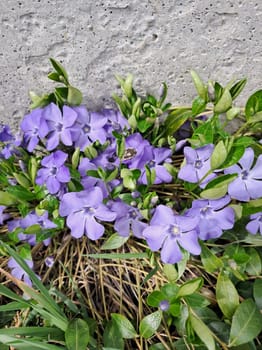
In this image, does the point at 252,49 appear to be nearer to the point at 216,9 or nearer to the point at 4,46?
the point at 216,9

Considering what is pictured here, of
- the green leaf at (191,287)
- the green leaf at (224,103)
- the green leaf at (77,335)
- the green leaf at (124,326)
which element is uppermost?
the green leaf at (224,103)

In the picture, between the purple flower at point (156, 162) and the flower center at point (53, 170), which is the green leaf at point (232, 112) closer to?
the purple flower at point (156, 162)

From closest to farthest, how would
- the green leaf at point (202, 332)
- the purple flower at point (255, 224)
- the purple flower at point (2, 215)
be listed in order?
the green leaf at point (202, 332), the purple flower at point (255, 224), the purple flower at point (2, 215)

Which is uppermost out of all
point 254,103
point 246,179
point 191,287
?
point 254,103

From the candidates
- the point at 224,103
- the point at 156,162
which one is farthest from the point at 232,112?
the point at 156,162

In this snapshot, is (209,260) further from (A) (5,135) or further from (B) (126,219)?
(A) (5,135)

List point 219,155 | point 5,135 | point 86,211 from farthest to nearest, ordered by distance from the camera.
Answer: point 5,135 → point 86,211 → point 219,155

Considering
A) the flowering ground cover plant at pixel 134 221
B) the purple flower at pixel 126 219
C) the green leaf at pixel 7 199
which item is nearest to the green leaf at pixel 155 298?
the flowering ground cover plant at pixel 134 221
